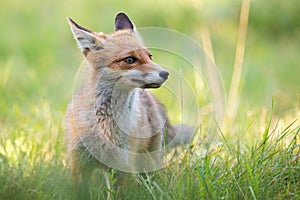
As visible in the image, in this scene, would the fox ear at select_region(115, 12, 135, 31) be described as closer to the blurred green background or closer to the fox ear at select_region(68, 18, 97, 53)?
the fox ear at select_region(68, 18, 97, 53)

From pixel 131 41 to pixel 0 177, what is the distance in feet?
4.86

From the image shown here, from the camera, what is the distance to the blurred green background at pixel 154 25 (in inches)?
369

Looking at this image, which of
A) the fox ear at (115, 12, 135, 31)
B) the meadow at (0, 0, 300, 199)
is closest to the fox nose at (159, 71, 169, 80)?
the meadow at (0, 0, 300, 199)

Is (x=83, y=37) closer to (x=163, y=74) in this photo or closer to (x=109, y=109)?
(x=109, y=109)

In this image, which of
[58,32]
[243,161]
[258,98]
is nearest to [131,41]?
[243,161]

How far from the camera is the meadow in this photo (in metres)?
4.25

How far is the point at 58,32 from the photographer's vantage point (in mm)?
11055

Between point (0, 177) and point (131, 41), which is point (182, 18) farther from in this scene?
point (0, 177)

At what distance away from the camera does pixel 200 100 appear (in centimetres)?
648

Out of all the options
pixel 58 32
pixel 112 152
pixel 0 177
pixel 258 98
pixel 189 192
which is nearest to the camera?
pixel 189 192

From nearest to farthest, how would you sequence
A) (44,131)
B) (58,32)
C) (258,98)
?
(44,131) → (258,98) → (58,32)

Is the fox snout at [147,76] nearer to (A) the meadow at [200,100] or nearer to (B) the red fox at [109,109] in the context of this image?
(B) the red fox at [109,109]

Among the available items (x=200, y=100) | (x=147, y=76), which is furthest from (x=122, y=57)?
(x=200, y=100)

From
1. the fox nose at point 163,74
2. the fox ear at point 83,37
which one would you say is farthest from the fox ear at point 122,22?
the fox nose at point 163,74
